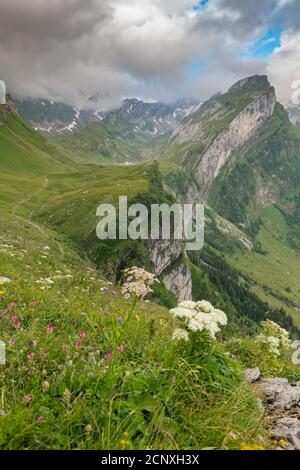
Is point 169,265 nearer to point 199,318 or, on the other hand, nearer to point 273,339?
point 273,339

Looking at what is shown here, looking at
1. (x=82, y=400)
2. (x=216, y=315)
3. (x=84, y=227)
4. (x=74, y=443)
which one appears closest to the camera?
(x=74, y=443)

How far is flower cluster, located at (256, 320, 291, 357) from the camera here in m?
13.0

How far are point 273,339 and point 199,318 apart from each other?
730 centimetres

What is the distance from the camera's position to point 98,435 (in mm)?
5297

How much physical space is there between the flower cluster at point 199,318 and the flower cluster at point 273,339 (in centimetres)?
651

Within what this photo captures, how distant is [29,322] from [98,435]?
16.7ft

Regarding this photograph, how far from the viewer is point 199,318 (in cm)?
682

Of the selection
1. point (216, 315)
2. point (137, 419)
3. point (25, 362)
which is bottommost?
point (137, 419)

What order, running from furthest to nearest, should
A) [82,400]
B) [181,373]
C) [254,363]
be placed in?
[254,363], [181,373], [82,400]

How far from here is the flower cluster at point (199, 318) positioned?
662cm

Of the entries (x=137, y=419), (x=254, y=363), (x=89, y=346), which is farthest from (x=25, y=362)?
(x=254, y=363)

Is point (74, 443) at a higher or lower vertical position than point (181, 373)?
lower

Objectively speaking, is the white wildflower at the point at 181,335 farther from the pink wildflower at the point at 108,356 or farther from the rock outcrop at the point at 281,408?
the rock outcrop at the point at 281,408

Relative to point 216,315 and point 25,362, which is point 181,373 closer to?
point 216,315
